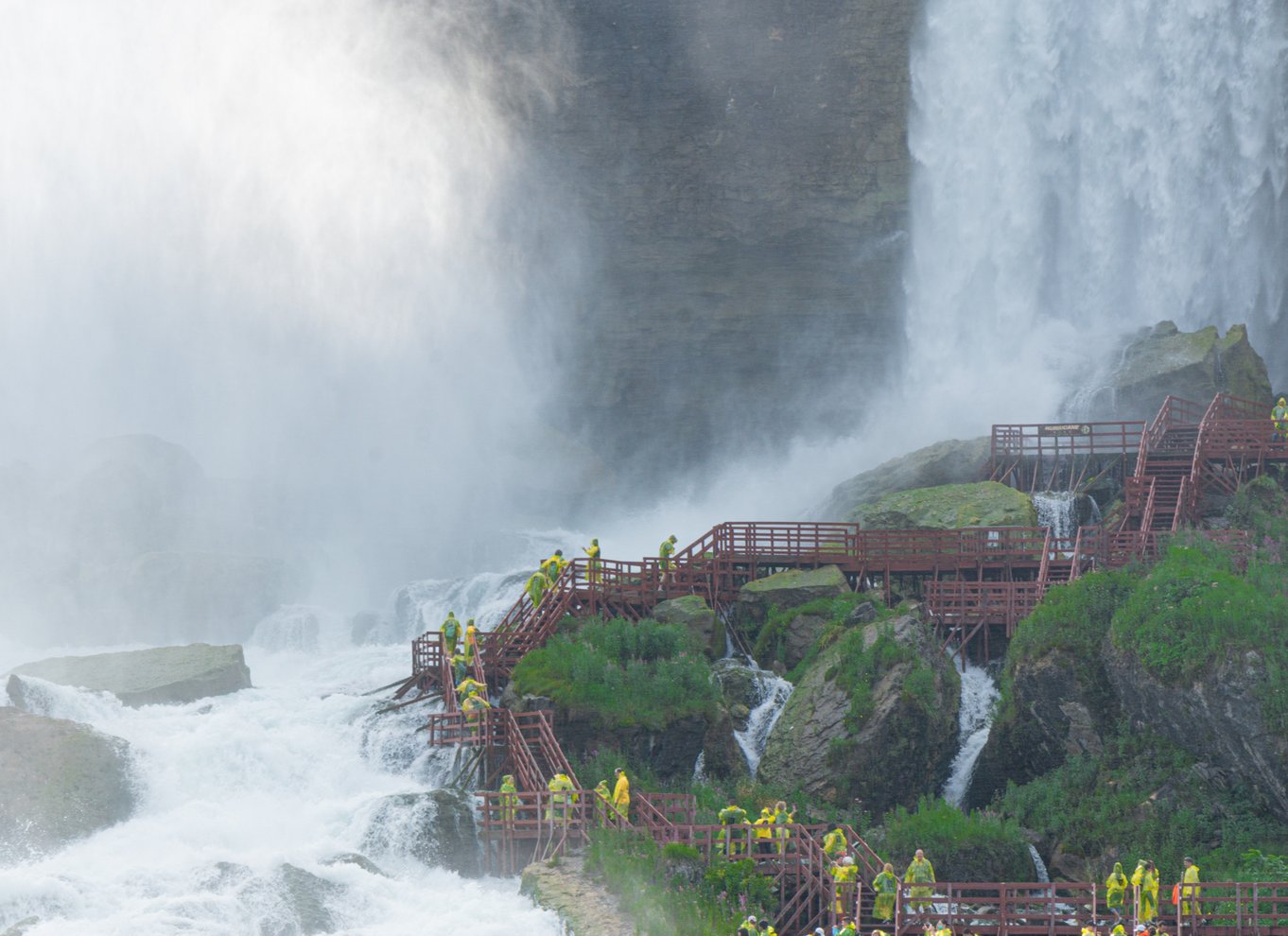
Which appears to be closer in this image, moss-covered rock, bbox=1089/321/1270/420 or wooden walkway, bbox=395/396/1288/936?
wooden walkway, bbox=395/396/1288/936

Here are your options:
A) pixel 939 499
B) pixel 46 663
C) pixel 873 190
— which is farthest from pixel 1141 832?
pixel 873 190

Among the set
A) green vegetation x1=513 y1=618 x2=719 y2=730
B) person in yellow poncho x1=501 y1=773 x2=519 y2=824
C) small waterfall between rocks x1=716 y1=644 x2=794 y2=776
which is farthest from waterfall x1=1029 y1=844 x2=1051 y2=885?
person in yellow poncho x1=501 y1=773 x2=519 y2=824

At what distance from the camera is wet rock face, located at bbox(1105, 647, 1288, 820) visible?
92.7 feet

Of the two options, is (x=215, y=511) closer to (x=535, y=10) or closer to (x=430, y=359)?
(x=430, y=359)

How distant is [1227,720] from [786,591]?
12.2 meters

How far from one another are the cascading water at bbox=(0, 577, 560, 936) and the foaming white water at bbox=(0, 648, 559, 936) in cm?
4

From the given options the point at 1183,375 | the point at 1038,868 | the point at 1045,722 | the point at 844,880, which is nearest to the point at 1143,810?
the point at 1038,868

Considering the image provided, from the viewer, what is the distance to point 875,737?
3300 cm

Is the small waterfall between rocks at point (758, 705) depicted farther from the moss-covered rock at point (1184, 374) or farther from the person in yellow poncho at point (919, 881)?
the moss-covered rock at point (1184, 374)

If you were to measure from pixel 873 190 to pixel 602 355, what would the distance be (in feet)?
41.2

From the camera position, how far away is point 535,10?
65562 mm

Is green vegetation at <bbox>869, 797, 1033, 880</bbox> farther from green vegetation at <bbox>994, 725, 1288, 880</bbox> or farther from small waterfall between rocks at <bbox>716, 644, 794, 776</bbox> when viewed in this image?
small waterfall between rocks at <bbox>716, 644, 794, 776</bbox>

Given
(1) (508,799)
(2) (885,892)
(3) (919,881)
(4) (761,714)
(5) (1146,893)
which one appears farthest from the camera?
(4) (761,714)

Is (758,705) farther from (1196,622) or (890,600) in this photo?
(1196,622)
